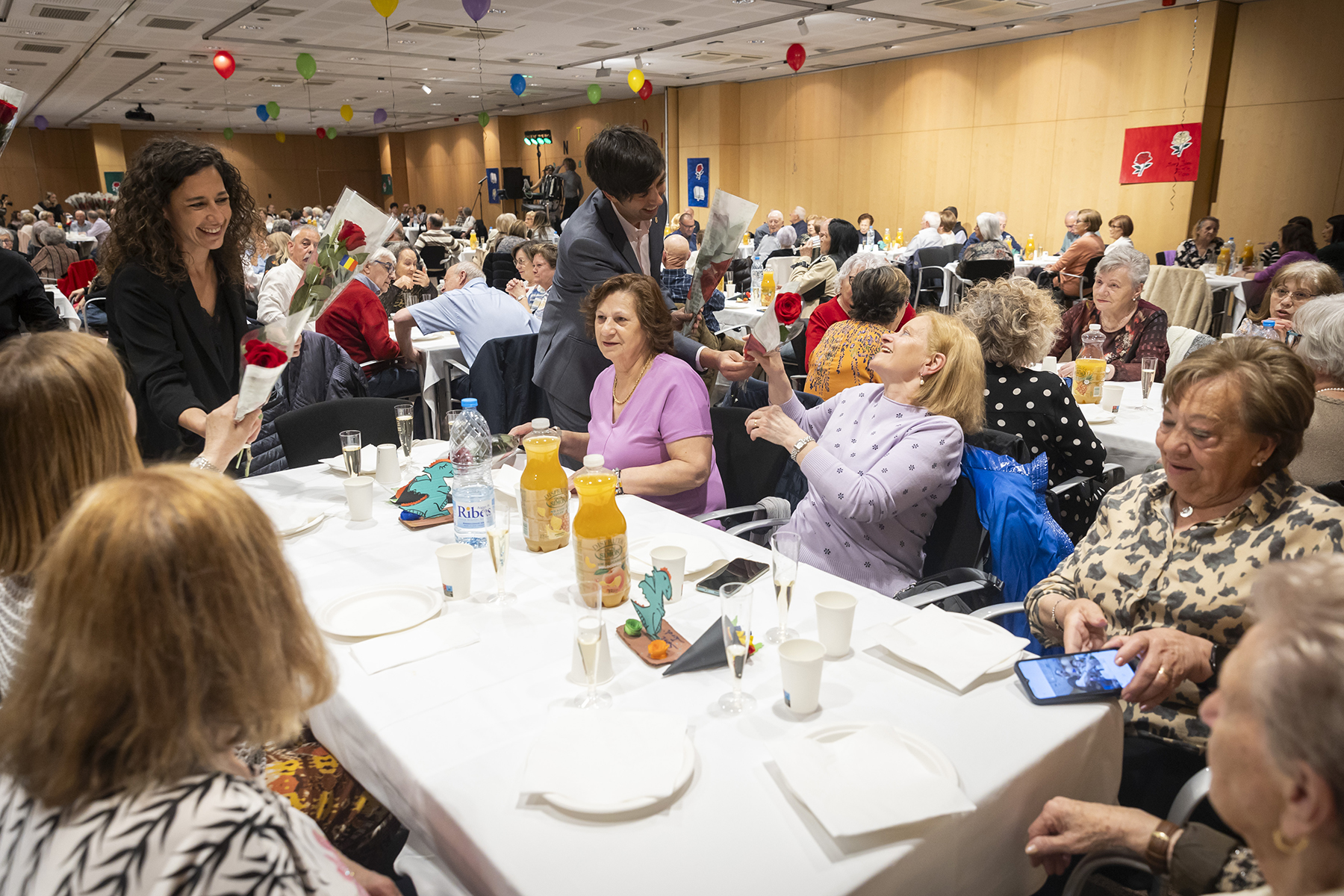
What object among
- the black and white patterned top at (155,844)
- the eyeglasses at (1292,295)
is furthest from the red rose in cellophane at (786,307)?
the eyeglasses at (1292,295)

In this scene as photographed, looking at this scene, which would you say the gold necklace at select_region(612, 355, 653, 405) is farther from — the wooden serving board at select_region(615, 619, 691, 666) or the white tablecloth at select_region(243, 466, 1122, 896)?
the wooden serving board at select_region(615, 619, 691, 666)

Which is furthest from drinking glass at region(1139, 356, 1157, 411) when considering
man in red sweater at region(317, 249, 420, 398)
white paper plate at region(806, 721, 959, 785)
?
man in red sweater at region(317, 249, 420, 398)

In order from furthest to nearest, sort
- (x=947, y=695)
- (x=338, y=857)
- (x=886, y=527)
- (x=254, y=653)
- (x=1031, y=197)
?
(x=1031, y=197) < (x=886, y=527) < (x=947, y=695) < (x=338, y=857) < (x=254, y=653)

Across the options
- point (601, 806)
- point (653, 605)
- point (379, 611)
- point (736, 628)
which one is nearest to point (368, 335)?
point (379, 611)

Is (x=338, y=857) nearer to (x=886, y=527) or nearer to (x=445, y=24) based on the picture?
(x=886, y=527)

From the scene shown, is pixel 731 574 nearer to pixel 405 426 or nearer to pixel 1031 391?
pixel 405 426

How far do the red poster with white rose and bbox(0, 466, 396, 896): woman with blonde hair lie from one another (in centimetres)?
1139

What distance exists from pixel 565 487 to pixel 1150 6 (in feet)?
35.9

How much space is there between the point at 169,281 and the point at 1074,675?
253 cm

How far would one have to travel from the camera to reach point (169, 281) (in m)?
2.45

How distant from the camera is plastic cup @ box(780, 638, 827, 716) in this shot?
129cm

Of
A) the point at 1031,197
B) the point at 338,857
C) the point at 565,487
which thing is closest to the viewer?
the point at 338,857

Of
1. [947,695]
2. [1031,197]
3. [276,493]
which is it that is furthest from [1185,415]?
[1031,197]

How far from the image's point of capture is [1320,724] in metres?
0.69
